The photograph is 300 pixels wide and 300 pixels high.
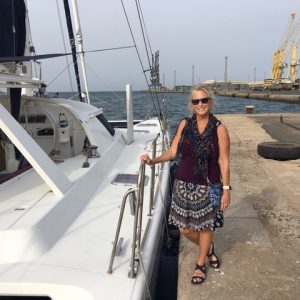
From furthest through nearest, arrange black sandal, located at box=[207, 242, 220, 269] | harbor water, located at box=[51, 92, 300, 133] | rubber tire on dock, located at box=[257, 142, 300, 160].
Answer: harbor water, located at box=[51, 92, 300, 133]
rubber tire on dock, located at box=[257, 142, 300, 160]
black sandal, located at box=[207, 242, 220, 269]

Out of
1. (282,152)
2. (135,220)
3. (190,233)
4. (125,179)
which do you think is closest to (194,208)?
(190,233)

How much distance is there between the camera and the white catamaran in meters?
2.79

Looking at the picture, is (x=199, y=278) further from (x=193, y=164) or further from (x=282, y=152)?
(x=282, y=152)

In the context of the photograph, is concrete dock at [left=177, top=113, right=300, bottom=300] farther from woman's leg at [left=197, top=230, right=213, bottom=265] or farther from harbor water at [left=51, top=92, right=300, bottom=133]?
harbor water at [left=51, top=92, right=300, bottom=133]

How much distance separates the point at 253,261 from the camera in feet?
12.5

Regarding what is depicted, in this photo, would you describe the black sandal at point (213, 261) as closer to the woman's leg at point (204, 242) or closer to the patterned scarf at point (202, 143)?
the woman's leg at point (204, 242)

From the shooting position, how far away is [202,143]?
3178 millimetres

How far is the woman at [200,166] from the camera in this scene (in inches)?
125

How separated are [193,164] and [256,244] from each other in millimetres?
1529

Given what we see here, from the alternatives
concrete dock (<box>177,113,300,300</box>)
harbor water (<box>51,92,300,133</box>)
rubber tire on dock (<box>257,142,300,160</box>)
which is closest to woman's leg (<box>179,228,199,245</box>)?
concrete dock (<box>177,113,300,300</box>)

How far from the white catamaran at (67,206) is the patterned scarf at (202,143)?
0.47 meters

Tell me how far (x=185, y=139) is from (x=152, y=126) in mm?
6872

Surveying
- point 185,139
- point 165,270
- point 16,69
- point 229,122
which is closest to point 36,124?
point 16,69

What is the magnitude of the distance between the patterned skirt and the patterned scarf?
158 mm
